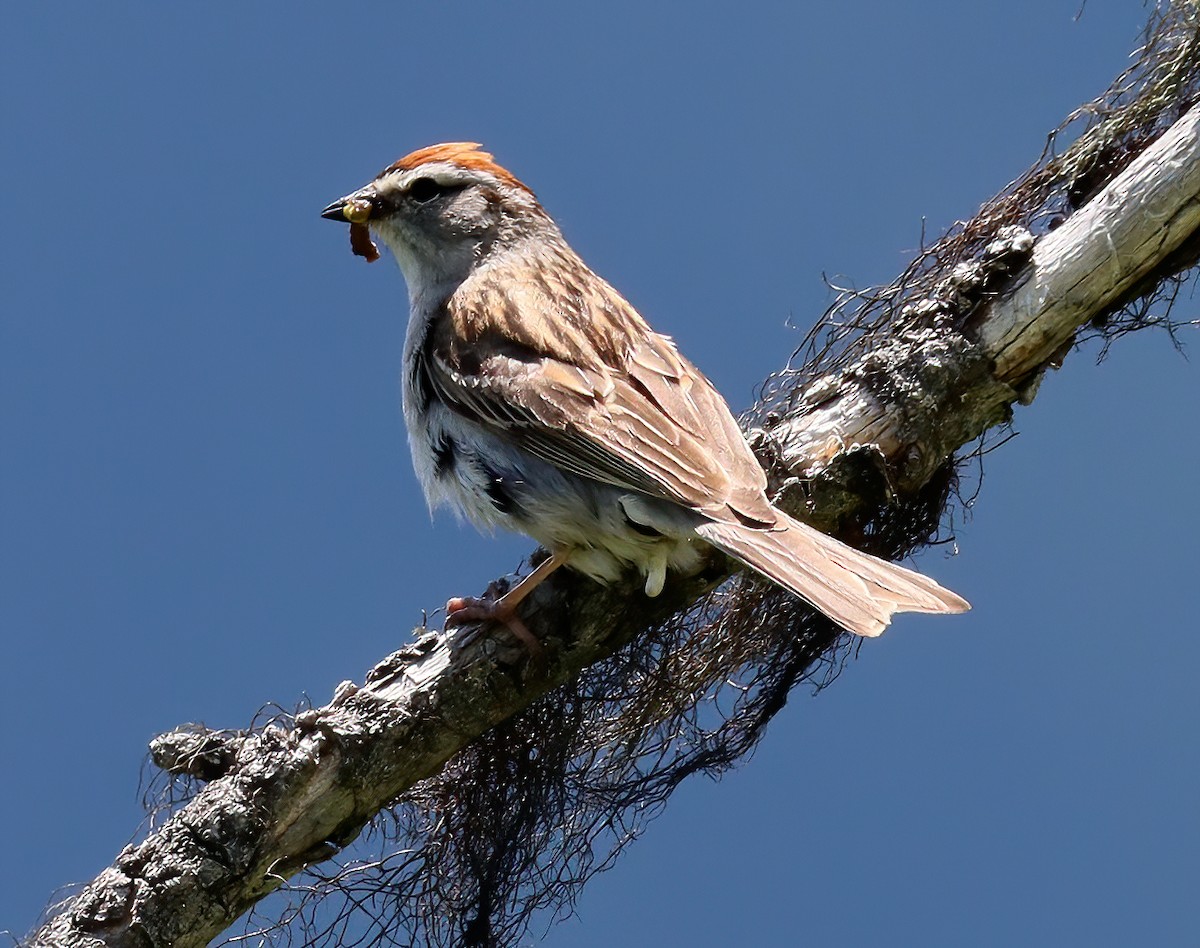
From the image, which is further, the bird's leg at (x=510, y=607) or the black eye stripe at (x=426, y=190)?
the black eye stripe at (x=426, y=190)

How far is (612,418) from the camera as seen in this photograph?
3.67 metres

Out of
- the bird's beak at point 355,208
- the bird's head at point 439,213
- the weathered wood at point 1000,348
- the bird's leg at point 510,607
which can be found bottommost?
the weathered wood at point 1000,348

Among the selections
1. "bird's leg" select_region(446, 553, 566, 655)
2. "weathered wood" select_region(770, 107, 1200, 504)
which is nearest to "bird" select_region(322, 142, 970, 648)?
"bird's leg" select_region(446, 553, 566, 655)

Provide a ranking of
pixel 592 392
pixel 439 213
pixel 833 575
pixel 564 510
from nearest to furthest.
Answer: pixel 833 575, pixel 564 510, pixel 592 392, pixel 439 213

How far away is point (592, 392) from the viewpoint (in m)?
3.77

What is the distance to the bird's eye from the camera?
15.0 feet

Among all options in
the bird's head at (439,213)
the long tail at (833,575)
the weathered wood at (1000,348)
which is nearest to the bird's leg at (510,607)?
the long tail at (833,575)

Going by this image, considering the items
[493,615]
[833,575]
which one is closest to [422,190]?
[493,615]

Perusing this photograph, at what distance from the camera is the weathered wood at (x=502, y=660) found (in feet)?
11.5

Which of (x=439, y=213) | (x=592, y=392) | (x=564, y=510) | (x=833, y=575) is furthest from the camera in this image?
(x=439, y=213)

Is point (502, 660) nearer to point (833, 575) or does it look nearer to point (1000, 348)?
point (833, 575)

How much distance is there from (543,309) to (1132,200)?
5.31 feet

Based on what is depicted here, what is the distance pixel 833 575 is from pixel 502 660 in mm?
902

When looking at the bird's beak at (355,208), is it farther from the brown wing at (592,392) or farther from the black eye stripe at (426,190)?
the brown wing at (592,392)
